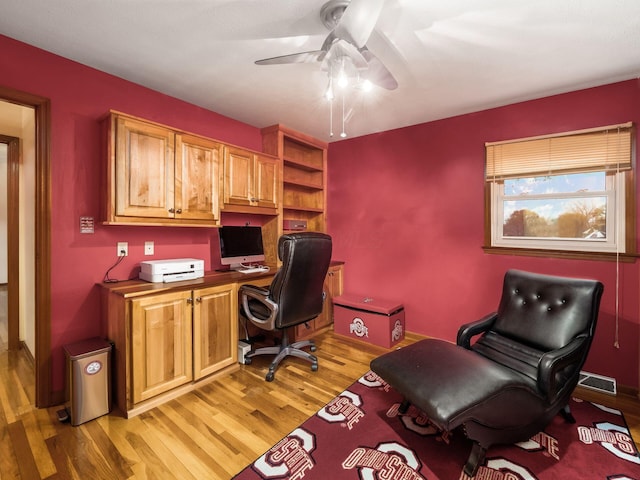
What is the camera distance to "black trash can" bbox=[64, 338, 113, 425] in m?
1.91

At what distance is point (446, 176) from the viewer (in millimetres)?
3195

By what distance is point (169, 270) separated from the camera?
7.73 ft

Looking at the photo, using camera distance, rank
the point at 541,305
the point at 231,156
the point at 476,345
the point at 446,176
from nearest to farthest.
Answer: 1. the point at 541,305
2. the point at 476,345
3. the point at 231,156
4. the point at 446,176

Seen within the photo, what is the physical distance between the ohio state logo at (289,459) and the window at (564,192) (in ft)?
7.96

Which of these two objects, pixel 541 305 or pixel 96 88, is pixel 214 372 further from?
pixel 541 305

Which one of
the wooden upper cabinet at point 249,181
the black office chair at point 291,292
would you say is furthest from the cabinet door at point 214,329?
the wooden upper cabinet at point 249,181

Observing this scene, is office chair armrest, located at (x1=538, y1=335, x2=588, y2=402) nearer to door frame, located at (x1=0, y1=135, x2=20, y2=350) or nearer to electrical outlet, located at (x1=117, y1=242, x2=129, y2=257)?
electrical outlet, located at (x1=117, y1=242, x2=129, y2=257)

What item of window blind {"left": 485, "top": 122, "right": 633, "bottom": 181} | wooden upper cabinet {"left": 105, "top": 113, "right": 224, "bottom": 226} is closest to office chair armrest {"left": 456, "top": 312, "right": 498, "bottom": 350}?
window blind {"left": 485, "top": 122, "right": 633, "bottom": 181}

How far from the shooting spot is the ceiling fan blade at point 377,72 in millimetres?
1623

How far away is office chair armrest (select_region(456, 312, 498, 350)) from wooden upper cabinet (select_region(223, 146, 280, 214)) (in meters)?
2.25

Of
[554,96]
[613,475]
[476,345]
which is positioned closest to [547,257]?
[476,345]

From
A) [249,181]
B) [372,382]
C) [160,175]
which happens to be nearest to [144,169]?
[160,175]

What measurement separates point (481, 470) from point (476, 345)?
2.93 feet

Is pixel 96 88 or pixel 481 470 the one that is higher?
pixel 96 88
